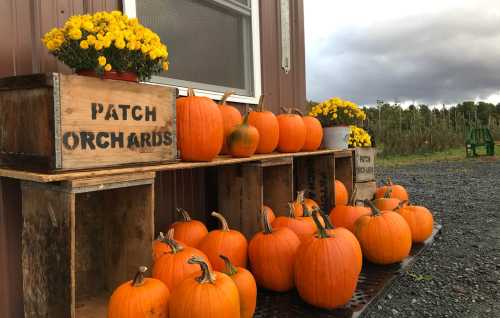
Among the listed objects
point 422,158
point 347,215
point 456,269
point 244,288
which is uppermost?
point 422,158

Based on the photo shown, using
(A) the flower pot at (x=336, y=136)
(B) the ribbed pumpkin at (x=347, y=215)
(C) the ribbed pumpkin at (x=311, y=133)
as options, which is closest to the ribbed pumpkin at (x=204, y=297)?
(B) the ribbed pumpkin at (x=347, y=215)

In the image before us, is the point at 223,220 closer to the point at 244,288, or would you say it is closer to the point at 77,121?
the point at 244,288

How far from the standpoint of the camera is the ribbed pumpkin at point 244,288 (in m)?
1.72

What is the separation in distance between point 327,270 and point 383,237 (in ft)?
2.41

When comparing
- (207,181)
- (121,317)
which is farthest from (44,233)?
(207,181)

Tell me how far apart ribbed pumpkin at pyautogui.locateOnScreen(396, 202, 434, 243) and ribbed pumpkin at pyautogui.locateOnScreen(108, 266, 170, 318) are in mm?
2056

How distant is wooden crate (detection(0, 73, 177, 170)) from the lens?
1.48 m

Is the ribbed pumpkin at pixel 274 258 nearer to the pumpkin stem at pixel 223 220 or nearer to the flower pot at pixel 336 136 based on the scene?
the pumpkin stem at pixel 223 220

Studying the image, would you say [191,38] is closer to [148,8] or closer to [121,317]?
[148,8]

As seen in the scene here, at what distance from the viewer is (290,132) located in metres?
2.97

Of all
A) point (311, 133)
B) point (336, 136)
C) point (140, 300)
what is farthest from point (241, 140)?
point (336, 136)

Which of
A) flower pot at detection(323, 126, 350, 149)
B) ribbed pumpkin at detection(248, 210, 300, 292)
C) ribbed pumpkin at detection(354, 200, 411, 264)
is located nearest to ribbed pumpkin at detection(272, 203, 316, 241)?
ribbed pumpkin at detection(248, 210, 300, 292)

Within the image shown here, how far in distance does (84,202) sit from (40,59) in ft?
2.45

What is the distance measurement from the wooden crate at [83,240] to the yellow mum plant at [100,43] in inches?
19.1
